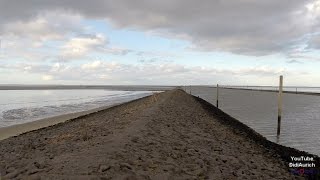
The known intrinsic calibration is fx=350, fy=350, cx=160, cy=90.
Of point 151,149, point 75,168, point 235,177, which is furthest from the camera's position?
point 151,149

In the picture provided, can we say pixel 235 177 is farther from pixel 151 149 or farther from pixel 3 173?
pixel 3 173

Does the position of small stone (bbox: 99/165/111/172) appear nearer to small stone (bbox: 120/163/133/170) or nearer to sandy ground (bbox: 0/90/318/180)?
sandy ground (bbox: 0/90/318/180)

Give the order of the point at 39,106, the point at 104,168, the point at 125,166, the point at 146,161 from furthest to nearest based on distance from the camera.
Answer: the point at 39,106
the point at 146,161
the point at 125,166
the point at 104,168

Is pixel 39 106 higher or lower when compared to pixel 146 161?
lower

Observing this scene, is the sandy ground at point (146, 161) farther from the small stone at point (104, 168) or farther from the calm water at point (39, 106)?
the calm water at point (39, 106)

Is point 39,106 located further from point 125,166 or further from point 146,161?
point 125,166

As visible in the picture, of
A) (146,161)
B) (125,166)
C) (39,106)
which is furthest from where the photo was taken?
(39,106)

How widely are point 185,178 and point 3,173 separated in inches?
175

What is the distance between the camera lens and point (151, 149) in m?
10.8

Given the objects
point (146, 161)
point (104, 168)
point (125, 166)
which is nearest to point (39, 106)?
point (146, 161)

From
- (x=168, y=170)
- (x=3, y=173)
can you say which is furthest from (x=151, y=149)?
(x=3, y=173)

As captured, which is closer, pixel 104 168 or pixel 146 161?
pixel 104 168

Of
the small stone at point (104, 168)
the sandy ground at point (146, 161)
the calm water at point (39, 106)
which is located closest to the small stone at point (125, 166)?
the sandy ground at point (146, 161)

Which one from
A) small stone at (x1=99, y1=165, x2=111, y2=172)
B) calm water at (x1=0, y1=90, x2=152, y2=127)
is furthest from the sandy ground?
calm water at (x1=0, y1=90, x2=152, y2=127)
